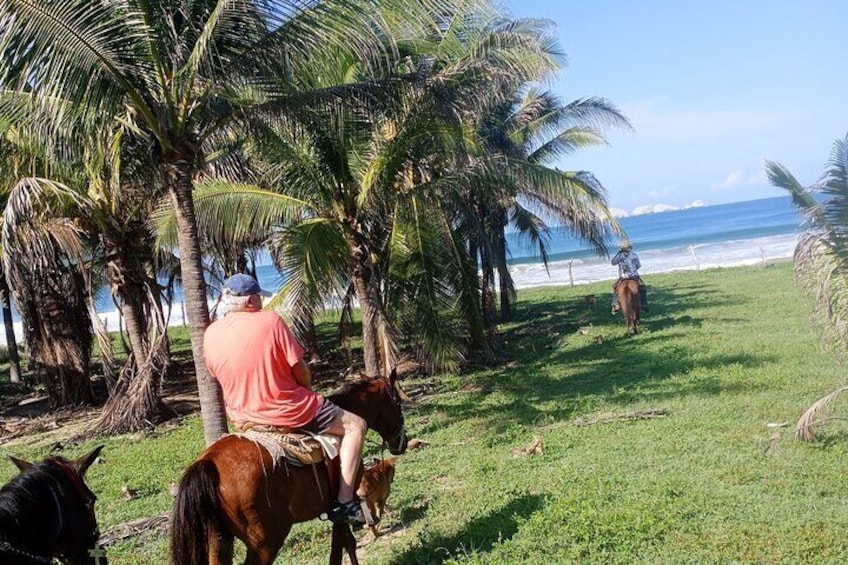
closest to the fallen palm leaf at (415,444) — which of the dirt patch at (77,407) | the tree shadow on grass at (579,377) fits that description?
the tree shadow on grass at (579,377)

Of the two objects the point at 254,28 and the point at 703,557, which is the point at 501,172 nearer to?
the point at 254,28

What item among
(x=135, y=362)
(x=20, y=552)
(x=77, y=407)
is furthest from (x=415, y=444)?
(x=77, y=407)

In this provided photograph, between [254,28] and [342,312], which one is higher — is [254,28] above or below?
above

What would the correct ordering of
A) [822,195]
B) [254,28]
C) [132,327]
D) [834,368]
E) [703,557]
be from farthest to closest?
1. [132,327]
2. [834,368]
3. [254,28]
4. [822,195]
5. [703,557]

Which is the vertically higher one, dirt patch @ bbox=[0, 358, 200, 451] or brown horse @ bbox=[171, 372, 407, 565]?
brown horse @ bbox=[171, 372, 407, 565]

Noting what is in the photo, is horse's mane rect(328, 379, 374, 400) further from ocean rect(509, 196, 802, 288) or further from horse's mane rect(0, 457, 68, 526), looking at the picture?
ocean rect(509, 196, 802, 288)

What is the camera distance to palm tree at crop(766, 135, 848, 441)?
244 inches

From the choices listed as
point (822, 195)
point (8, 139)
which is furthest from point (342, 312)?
point (822, 195)

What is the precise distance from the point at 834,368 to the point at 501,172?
5386 mm

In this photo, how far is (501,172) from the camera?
11.6 meters

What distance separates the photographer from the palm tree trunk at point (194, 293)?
6.91 m

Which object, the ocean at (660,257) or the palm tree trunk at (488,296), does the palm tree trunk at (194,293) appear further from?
the ocean at (660,257)

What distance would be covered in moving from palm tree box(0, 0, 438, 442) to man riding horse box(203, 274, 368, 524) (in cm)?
246

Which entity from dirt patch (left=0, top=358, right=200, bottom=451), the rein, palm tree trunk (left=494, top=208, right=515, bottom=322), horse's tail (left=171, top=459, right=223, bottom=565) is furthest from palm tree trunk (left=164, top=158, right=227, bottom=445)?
palm tree trunk (left=494, top=208, right=515, bottom=322)
